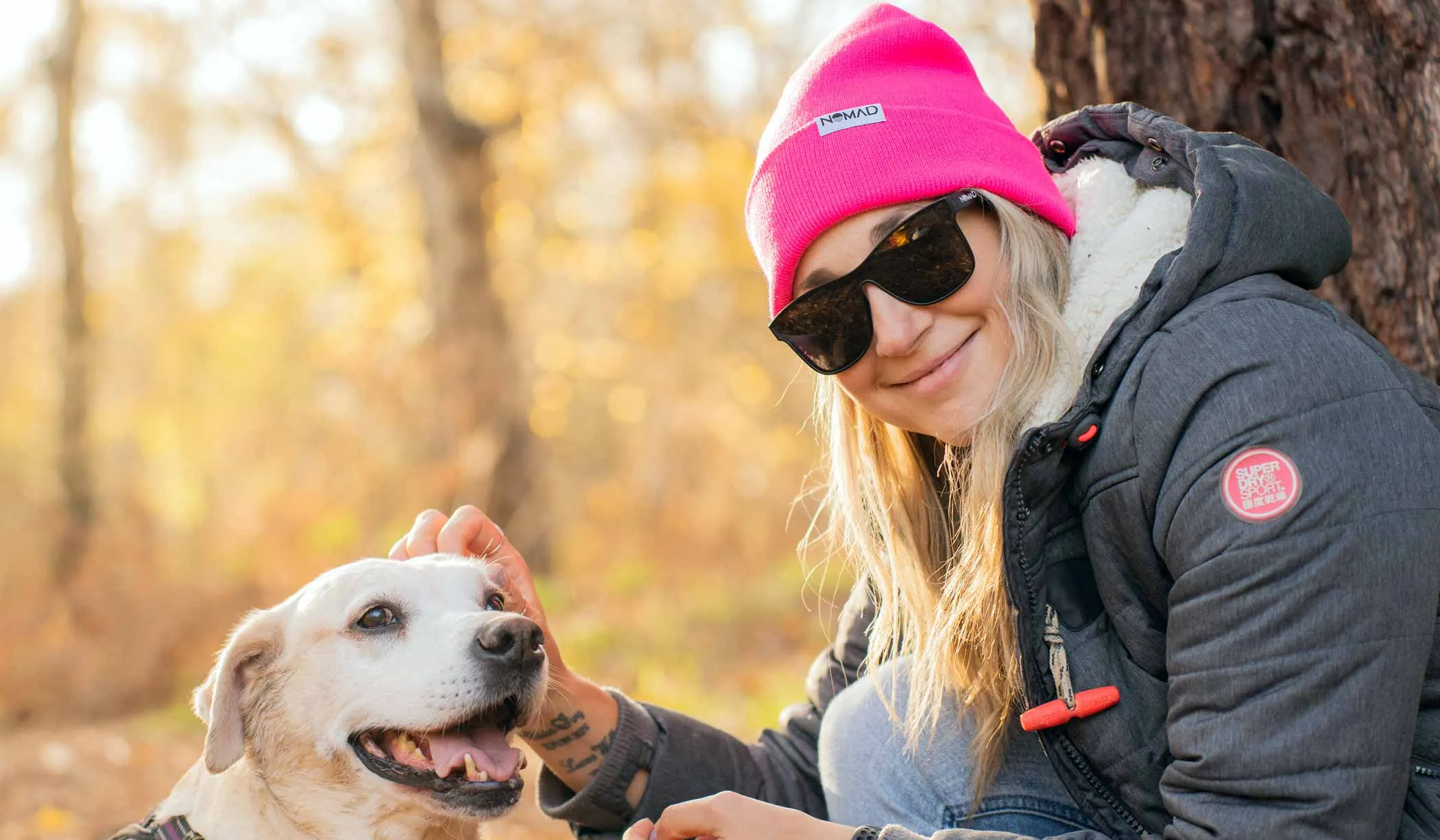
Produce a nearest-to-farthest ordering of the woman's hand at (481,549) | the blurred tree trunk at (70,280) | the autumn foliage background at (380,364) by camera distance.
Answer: the woman's hand at (481,549), the autumn foliage background at (380,364), the blurred tree trunk at (70,280)

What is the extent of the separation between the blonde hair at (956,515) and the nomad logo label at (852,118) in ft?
0.88

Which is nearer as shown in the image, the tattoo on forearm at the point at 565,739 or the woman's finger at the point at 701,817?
the woman's finger at the point at 701,817

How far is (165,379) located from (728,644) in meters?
15.4

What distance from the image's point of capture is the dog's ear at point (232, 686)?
229 cm

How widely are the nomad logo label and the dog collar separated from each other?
1898mm

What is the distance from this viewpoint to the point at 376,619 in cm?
242

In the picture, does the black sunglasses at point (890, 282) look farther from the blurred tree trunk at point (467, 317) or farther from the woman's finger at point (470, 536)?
the blurred tree trunk at point (467, 317)

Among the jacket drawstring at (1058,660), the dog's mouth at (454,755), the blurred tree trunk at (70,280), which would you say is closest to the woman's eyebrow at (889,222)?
the jacket drawstring at (1058,660)

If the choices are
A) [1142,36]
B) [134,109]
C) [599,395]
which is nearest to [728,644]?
[1142,36]

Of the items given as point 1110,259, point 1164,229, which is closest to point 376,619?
point 1110,259

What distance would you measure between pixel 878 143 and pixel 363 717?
1537 millimetres

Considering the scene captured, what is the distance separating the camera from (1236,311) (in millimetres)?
1811

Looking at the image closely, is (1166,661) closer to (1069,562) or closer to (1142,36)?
(1069,562)

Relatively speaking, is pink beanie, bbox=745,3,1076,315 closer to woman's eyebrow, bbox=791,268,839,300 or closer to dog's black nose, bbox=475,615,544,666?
woman's eyebrow, bbox=791,268,839,300
